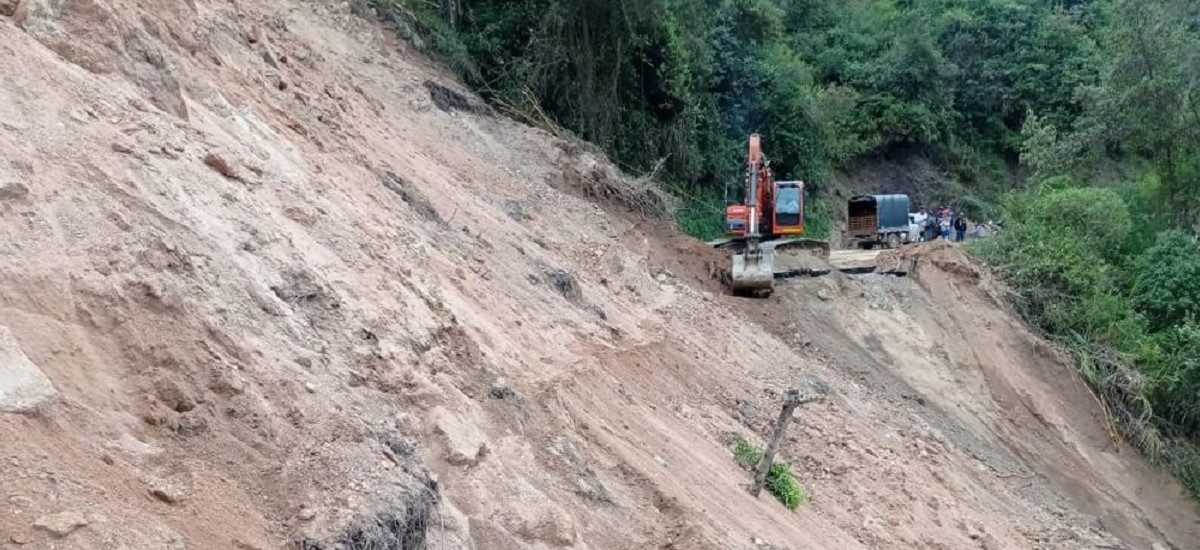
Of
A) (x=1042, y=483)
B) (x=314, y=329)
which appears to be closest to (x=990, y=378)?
(x=1042, y=483)

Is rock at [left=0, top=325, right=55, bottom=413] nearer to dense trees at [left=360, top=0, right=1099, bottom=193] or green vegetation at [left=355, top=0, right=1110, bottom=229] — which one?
green vegetation at [left=355, top=0, right=1110, bottom=229]

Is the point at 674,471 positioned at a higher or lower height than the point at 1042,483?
higher

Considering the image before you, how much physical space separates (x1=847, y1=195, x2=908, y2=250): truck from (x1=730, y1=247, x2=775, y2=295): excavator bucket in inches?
315

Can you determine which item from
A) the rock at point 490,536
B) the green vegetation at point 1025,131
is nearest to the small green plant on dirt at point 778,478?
the rock at point 490,536

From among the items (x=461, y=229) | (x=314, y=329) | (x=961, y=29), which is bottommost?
(x=961, y=29)

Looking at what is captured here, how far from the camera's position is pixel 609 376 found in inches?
418

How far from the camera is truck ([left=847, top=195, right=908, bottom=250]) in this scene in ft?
83.3

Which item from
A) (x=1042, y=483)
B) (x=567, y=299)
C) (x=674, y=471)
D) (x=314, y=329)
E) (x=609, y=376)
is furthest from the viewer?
(x=1042, y=483)

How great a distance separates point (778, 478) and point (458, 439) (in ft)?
15.5

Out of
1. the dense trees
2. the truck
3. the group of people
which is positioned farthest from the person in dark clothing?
the dense trees

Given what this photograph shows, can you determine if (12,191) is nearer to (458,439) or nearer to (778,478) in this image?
(458,439)

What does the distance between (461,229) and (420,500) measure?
6530 mm

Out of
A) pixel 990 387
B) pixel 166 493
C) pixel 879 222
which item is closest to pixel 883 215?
pixel 879 222

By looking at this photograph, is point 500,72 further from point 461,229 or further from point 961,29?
point 961,29
